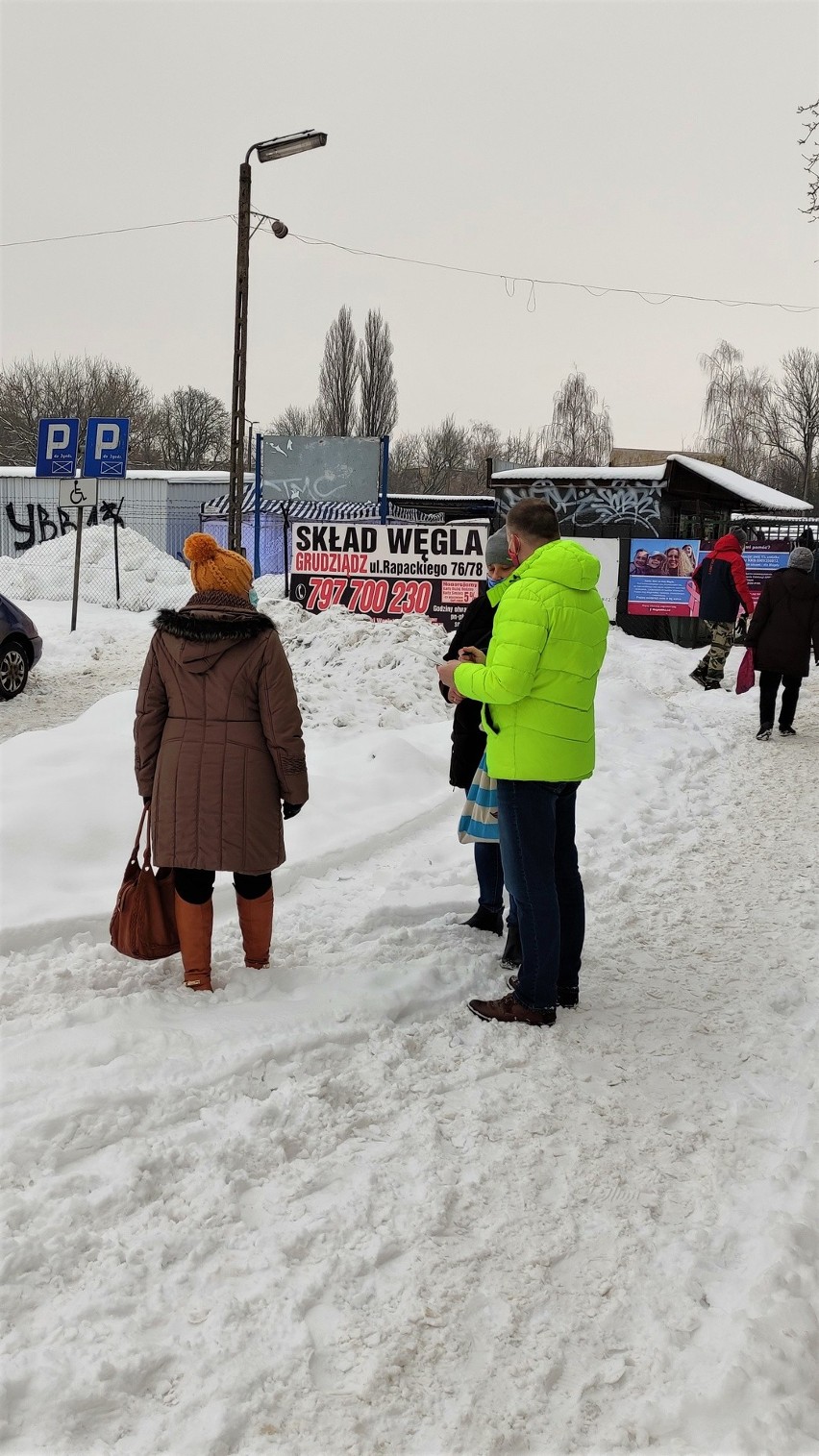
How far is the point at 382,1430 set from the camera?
2061mm

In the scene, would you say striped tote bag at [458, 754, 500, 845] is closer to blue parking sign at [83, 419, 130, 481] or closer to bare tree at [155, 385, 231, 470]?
blue parking sign at [83, 419, 130, 481]

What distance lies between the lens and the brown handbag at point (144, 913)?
3723 mm

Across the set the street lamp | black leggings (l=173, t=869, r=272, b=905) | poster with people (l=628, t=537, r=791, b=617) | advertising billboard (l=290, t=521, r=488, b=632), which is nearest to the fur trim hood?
black leggings (l=173, t=869, r=272, b=905)

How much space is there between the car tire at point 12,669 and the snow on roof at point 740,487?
13.6 metres

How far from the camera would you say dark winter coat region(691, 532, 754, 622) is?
38.8 ft

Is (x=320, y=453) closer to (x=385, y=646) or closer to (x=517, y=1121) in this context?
(x=385, y=646)

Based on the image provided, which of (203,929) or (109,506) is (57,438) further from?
(203,929)

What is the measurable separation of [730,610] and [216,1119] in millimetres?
10259

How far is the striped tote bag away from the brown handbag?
1305 mm

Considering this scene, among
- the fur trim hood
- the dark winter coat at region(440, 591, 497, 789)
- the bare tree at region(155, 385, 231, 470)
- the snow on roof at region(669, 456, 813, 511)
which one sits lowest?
the dark winter coat at region(440, 591, 497, 789)

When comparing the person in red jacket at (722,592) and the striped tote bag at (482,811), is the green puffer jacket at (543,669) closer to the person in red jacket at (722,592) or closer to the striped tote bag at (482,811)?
the striped tote bag at (482,811)

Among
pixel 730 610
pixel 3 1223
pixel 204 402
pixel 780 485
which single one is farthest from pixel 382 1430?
pixel 780 485

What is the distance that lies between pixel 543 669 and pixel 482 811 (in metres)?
1.09

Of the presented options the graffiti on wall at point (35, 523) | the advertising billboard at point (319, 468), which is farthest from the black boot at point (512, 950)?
the graffiti on wall at point (35, 523)
